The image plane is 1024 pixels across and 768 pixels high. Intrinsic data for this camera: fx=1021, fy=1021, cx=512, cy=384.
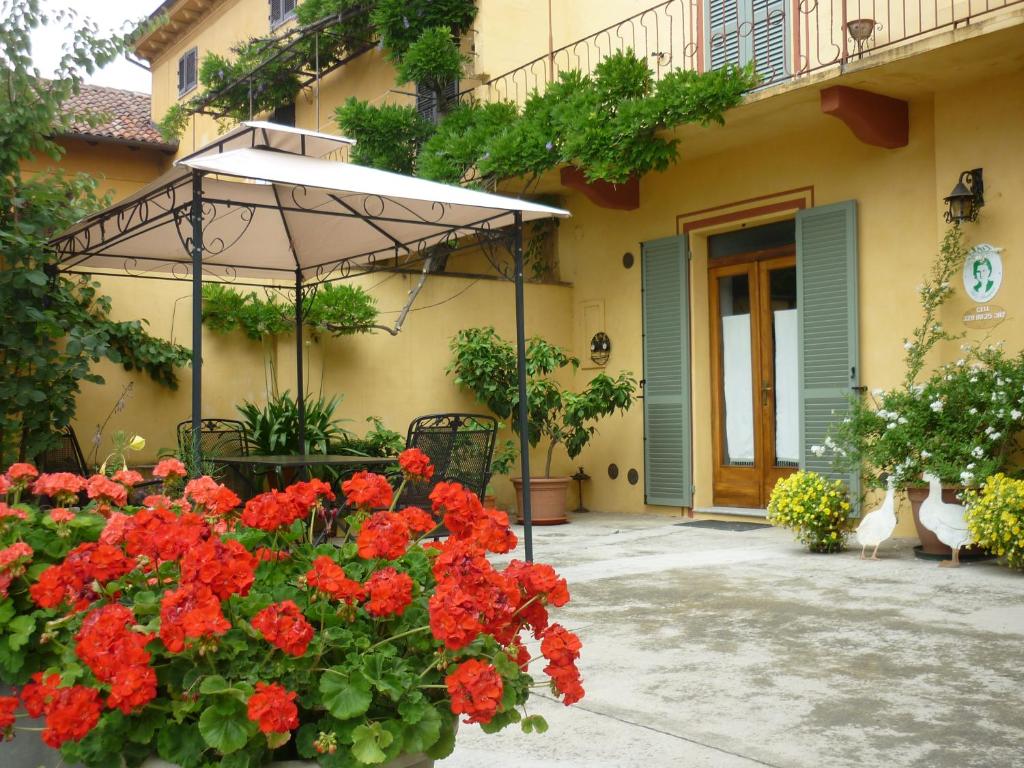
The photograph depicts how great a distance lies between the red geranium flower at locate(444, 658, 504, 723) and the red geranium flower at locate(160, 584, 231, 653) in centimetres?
37

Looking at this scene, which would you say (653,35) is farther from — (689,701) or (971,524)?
(689,701)

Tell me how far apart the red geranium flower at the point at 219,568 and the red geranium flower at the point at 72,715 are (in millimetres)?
217

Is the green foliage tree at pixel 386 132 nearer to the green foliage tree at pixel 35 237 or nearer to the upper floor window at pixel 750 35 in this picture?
the upper floor window at pixel 750 35

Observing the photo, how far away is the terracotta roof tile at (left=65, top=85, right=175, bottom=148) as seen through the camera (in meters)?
15.0

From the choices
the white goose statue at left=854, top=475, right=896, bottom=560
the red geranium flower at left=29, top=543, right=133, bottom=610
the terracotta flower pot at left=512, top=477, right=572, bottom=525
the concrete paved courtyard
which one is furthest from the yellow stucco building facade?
the red geranium flower at left=29, top=543, right=133, bottom=610

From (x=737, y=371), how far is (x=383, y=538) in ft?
23.2

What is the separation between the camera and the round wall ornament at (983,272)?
6461mm

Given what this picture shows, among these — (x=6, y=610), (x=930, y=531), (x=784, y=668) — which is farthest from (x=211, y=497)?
(x=930, y=531)

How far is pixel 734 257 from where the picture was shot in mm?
8602

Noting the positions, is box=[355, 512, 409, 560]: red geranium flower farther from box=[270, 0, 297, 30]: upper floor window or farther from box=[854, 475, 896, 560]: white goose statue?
box=[270, 0, 297, 30]: upper floor window

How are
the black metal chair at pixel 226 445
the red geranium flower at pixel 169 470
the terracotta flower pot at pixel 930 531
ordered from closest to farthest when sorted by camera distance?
1. the red geranium flower at pixel 169 470
2. the terracotta flower pot at pixel 930 531
3. the black metal chair at pixel 226 445

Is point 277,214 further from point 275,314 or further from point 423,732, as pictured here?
point 423,732

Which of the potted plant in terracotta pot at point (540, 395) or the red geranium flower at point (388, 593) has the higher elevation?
the potted plant in terracotta pot at point (540, 395)

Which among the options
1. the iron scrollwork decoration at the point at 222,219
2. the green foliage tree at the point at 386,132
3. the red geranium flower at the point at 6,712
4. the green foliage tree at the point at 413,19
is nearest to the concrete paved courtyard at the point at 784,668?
the red geranium flower at the point at 6,712
